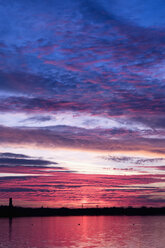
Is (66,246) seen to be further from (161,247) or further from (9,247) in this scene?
(161,247)

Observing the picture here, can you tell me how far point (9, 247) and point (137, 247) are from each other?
24.8m

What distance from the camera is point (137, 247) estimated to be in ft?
228

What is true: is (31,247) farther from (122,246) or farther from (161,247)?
(161,247)

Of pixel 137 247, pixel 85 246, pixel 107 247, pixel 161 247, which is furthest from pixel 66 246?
pixel 161 247

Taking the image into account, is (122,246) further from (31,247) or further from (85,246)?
(31,247)

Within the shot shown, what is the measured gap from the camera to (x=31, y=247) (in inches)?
2650

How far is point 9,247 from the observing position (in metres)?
66.2

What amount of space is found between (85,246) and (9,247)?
47.3 feet

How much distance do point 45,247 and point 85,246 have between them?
7.68 meters

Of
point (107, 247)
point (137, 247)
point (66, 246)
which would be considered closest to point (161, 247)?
point (137, 247)

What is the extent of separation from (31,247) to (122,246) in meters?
17.9

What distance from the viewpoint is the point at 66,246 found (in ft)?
225

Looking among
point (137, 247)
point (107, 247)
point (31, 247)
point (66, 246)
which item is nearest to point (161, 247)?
point (137, 247)

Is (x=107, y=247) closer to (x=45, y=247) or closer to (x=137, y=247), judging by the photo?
(x=137, y=247)
